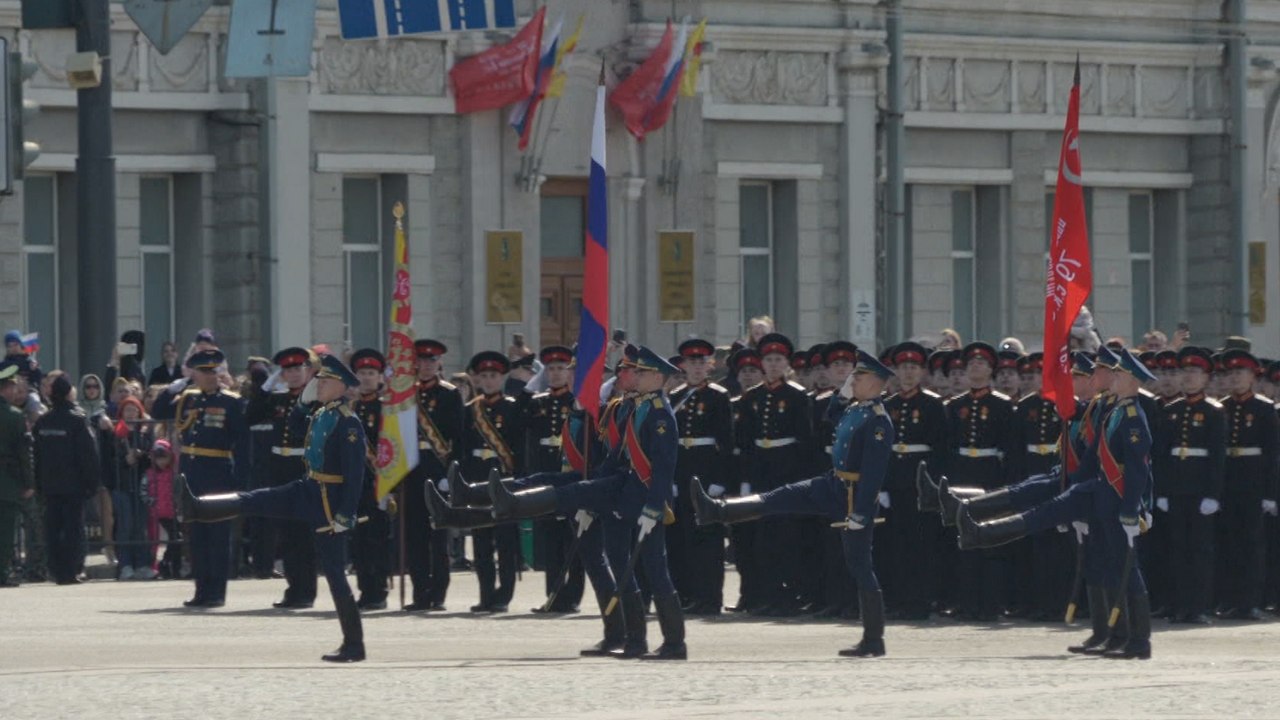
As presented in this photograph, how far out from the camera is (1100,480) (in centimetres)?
1644

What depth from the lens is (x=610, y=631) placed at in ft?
54.2

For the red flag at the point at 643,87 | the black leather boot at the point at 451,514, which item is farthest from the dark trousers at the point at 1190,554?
the red flag at the point at 643,87

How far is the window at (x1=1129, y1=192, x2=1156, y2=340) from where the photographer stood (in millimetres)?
Result: 39531

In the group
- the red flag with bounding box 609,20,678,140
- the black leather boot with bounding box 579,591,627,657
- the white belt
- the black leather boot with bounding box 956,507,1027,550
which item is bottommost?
the black leather boot with bounding box 579,591,627,657

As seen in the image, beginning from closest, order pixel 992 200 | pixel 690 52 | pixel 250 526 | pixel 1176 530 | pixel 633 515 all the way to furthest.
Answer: pixel 633 515
pixel 1176 530
pixel 250 526
pixel 690 52
pixel 992 200

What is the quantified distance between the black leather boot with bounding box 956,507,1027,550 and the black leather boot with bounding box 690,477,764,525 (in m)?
1.11

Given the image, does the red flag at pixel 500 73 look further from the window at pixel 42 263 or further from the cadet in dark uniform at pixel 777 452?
the cadet in dark uniform at pixel 777 452

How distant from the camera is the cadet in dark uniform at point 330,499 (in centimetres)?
1598

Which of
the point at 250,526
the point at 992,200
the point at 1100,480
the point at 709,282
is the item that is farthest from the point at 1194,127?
the point at 1100,480

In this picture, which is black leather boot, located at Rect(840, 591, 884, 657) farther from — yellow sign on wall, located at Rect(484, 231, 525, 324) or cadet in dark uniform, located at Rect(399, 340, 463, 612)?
yellow sign on wall, located at Rect(484, 231, 525, 324)

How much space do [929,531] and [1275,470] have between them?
2.31 meters

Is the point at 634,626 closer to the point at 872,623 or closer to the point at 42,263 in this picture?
the point at 872,623

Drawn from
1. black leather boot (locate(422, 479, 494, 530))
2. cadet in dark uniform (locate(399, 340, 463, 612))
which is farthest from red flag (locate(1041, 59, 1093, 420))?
cadet in dark uniform (locate(399, 340, 463, 612))

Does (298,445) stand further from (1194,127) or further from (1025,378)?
(1194,127)
